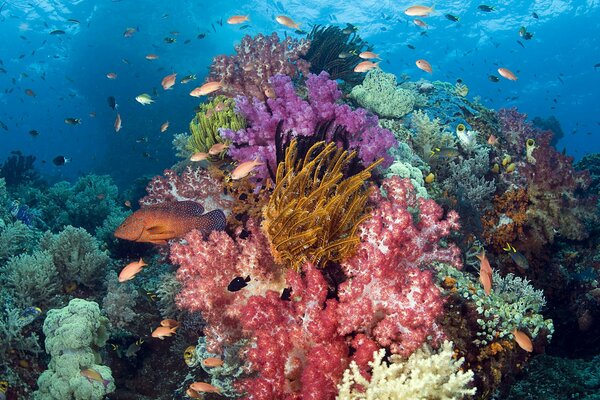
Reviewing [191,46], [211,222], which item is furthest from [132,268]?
[191,46]

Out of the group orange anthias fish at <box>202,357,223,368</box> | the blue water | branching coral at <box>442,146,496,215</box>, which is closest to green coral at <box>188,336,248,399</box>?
orange anthias fish at <box>202,357,223,368</box>

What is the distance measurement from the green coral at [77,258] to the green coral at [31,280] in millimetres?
312

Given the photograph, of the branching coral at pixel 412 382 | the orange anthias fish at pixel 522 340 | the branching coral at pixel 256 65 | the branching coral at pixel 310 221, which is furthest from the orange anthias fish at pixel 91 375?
the branching coral at pixel 256 65

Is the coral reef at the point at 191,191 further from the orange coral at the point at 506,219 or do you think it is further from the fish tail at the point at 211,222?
the orange coral at the point at 506,219

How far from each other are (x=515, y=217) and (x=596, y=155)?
11148 mm

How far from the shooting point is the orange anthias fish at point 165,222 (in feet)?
12.2

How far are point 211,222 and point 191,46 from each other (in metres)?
42.0

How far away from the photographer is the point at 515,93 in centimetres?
6041

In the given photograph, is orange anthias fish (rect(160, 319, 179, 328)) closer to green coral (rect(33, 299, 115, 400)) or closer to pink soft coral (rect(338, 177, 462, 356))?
green coral (rect(33, 299, 115, 400))

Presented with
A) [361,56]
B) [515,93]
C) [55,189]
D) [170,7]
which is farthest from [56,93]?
[515,93]

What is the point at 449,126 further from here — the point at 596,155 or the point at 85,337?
Result: the point at 596,155

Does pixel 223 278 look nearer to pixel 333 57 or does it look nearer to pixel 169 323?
pixel 169 323

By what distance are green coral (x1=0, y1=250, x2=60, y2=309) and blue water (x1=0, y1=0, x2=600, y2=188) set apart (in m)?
A: 25.3

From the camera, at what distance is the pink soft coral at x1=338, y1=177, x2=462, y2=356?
2908 millimetres
